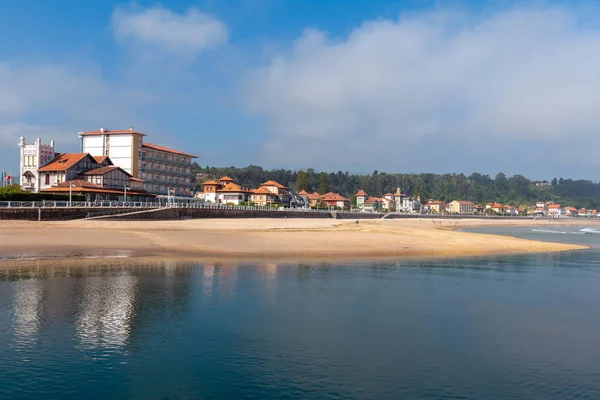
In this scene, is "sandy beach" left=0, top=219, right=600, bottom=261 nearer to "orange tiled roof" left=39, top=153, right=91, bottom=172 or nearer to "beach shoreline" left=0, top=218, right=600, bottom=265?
"beach shoreline" left=0, top=218, right=600, bottom=265

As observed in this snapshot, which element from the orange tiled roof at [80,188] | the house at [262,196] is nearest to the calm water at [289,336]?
the orange tiled roof at [80,188]

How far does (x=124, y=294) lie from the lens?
76.9 feet

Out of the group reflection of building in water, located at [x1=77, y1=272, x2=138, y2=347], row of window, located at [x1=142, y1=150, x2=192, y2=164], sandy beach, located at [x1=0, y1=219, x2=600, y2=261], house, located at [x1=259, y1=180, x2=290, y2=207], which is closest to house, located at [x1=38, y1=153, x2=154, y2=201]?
row of window, located at [x1=142, y1=150, x2=192, y2=164]

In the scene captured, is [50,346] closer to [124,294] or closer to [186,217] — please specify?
[124,294]

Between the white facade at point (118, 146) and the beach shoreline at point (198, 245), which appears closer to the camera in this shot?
the beach shoreline at point (198, 245)

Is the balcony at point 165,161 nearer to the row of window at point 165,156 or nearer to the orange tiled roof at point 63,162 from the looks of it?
the row of window at point 165,156

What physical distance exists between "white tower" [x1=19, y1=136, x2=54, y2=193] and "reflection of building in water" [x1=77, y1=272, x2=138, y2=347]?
71337 mm

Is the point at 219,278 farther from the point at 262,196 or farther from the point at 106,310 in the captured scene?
the point at 262,196

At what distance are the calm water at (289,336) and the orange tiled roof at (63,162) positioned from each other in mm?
62656

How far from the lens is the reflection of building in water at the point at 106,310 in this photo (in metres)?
17.0

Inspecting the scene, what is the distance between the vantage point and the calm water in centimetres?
1347

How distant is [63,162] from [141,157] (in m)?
20.9

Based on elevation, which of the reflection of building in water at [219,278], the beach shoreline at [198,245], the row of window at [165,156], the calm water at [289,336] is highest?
the row of window at [165,156]

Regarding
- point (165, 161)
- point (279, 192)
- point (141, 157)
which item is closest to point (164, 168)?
point (165, 161)
